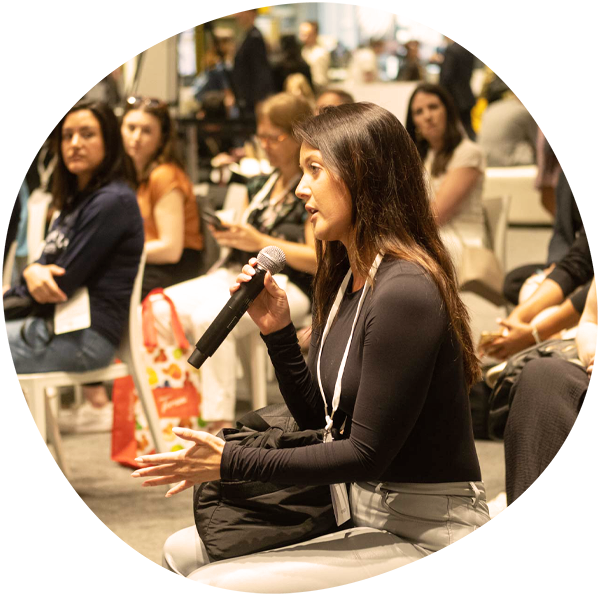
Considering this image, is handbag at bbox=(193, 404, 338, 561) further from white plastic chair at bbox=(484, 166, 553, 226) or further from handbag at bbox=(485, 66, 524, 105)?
handbag at bbox=(485, 66, 524, 105)

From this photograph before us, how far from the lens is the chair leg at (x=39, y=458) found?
303 cm

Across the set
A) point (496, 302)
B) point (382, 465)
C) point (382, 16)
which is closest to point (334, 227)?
point (382, 465)

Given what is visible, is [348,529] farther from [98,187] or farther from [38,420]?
[98,187]

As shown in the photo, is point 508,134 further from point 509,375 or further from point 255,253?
point 509,375

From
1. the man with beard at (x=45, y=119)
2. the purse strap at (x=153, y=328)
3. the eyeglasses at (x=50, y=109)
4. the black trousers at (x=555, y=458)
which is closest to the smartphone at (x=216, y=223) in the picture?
the purse strap at (x=153, y=328)

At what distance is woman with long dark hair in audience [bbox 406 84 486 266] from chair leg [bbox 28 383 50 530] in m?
2.00

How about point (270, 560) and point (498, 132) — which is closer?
point (270, 560)

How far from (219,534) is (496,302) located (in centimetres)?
289

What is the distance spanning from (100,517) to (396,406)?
1917 millimetres

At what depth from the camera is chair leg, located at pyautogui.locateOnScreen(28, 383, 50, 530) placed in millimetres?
3033

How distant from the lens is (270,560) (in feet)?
5.08

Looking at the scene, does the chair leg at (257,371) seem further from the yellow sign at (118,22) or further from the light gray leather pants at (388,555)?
the yellow sign at (118,22)

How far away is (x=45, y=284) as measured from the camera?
122 inches

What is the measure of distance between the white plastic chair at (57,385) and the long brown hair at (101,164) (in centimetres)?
31
